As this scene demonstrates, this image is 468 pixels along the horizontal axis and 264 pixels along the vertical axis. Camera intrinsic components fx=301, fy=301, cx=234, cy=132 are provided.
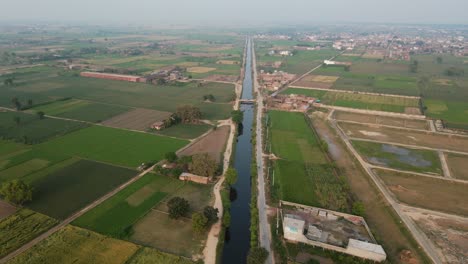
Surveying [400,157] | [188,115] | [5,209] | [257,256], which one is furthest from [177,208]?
[400,157]

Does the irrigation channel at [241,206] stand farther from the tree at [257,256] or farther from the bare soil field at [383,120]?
the bare soil field at [383,120]

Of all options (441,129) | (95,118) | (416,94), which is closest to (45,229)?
(95,118)

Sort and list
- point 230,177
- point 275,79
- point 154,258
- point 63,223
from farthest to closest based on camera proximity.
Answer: point 275,79 < point 230,177 < point 63,223 < point 154,258

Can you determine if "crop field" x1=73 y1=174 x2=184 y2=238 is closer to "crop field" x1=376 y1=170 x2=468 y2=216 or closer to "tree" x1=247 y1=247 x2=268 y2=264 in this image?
"tree" x1=247 y1=247 x2=268 y2=264

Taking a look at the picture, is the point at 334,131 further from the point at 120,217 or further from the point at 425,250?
the point at 120,217

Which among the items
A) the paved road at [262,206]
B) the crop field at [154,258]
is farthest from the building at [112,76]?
the crop field at [154,258]

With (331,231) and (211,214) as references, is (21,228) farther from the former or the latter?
(331,231)

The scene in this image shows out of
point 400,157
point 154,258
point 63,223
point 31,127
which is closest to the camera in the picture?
point 154,258

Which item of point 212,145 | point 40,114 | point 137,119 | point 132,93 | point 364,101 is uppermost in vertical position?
point 132,93

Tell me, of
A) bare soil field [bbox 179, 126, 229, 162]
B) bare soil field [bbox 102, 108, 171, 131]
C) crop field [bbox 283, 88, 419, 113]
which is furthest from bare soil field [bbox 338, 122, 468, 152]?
bare soil field [bbox 102, 108, 171, 131]
